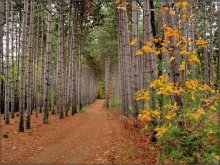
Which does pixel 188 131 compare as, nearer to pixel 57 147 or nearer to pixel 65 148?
pixel 65 148

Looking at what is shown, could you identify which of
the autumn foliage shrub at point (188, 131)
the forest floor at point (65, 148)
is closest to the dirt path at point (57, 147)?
the forest floor at point (65, 148)

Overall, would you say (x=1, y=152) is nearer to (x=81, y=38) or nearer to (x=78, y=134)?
(x=78, y=134)

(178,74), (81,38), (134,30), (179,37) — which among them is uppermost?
(81,38)

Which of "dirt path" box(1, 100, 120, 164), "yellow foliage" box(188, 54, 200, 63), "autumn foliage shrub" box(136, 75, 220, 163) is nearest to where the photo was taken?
"yellow foliage" box(188, 54, 200, 63)

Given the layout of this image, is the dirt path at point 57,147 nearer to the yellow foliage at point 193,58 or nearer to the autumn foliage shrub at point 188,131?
the autumn foliage shrub at point 188,131

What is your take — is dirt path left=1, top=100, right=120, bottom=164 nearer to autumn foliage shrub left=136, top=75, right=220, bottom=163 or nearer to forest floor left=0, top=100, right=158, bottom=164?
forest floor left=0, top=100, right=158, bottom=164

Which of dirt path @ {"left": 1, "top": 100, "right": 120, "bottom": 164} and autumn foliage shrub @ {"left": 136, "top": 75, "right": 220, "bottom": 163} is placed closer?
autumn foliage shrub @ {"left": 136, "top": 75, "right": 220, "bottom": 163}

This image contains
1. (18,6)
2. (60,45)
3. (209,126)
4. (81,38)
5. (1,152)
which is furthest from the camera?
(81,38)

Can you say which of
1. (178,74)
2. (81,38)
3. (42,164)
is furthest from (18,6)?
(178,74)

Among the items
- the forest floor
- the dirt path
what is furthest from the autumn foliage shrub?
the dirt path

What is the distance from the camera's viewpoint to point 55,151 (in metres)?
9.76

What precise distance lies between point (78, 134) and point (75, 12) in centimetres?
1322

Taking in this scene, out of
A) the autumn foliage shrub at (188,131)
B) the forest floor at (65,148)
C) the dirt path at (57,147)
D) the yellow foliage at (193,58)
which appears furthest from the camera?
the dirt path at (57,147)

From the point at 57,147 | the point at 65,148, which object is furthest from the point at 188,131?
the point at 57,147
